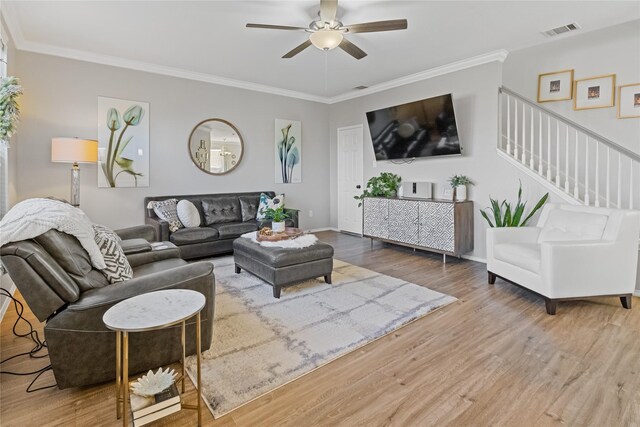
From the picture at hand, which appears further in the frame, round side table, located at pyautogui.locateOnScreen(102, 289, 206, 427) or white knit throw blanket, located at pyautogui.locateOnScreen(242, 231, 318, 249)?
white knit throw blanket, located at pyautogui.locateOnScreen(242, 231, 318, 249)

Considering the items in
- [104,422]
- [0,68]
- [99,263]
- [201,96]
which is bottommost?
[104,422]

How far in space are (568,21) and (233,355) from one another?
4613mm

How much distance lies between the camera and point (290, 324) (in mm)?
2629

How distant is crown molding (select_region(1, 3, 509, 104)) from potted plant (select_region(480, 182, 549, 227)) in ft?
6.28

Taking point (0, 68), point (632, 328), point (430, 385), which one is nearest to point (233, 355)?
point (430, 385)

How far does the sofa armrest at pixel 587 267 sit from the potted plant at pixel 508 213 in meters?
1.07

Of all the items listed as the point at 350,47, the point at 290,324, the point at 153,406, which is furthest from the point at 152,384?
the point at 350,47

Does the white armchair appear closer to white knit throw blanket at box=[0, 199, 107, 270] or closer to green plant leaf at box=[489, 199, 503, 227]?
green plant leaf at box=[489, 199, 503, 227]

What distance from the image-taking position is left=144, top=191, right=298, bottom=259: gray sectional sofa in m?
4.38

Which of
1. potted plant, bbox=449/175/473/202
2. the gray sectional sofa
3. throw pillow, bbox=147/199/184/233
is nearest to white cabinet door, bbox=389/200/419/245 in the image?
potted plant, bbox=449/175/473/202

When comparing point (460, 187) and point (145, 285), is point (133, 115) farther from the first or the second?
point (460, 187)

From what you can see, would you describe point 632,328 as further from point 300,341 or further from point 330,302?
point 300,341

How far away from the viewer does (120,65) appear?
4.57 meters

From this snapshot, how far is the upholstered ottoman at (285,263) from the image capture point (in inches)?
124
